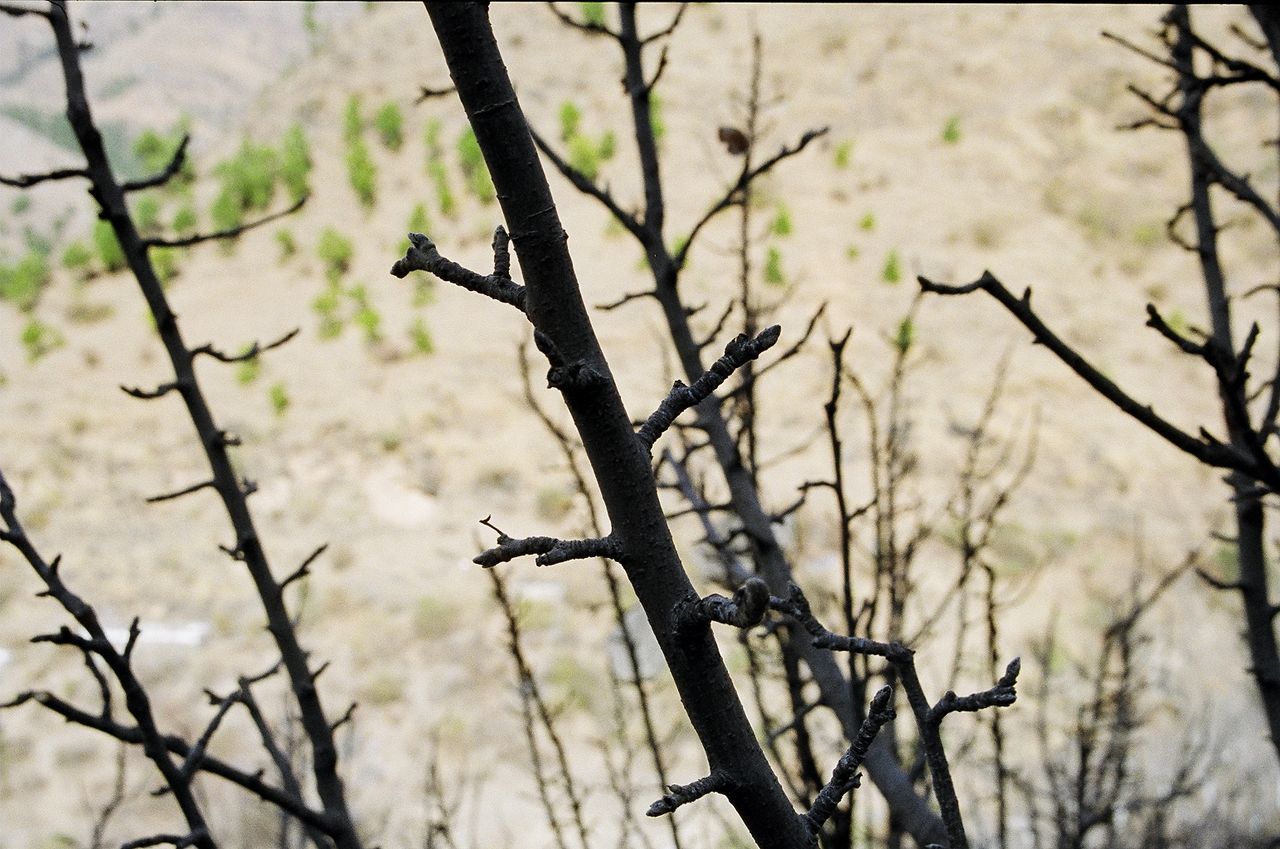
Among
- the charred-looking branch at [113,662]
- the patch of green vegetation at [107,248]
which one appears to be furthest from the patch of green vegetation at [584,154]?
the charred-looking branch at [113,662]

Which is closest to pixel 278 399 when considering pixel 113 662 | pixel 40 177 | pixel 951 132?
pixel 40 177

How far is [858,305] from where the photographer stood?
8.98 metres

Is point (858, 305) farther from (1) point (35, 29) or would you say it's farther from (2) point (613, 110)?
(1) point (35, 29)

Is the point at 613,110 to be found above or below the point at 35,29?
above

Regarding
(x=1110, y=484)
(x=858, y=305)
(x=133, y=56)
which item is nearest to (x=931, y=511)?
(x=1110, y=484)

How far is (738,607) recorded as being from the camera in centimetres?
64

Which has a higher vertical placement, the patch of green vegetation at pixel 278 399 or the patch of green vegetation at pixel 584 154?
the patch of green vegetation at pixel 584 154

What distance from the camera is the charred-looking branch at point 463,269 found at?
2.10 feet

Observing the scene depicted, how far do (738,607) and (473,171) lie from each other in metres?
9.65

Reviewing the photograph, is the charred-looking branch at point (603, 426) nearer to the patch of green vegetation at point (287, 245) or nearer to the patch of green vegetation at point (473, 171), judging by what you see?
the patch of green vegetation at point (473, 171)

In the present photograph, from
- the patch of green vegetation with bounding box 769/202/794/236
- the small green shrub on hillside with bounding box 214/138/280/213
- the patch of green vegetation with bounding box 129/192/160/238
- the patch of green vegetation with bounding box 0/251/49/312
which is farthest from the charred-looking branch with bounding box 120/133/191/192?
the patch of green vegetation with bounding box 0/251/49/312

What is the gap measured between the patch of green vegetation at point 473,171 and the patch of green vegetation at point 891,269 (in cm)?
393

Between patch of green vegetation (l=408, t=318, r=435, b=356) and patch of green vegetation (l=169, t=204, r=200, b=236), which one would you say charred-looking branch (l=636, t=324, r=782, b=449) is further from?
patch of green vegetation (l=169, t=204, r=200, b=236)

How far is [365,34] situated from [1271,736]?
40.4 ft
